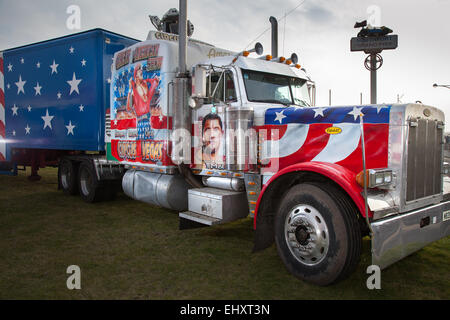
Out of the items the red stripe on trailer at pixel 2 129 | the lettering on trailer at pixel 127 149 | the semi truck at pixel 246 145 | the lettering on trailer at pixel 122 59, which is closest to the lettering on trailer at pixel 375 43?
the semi truck at pixel 246 145

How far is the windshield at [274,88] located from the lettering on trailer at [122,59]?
2786mm

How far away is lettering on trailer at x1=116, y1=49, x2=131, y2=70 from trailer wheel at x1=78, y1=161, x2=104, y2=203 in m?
2.35

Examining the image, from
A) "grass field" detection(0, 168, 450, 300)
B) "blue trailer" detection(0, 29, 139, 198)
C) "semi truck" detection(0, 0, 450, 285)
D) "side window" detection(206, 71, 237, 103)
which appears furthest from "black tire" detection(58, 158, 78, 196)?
"side window" detection(206, 71, 237, 103)

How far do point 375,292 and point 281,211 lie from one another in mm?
1227

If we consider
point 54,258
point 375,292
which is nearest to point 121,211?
point 54,258

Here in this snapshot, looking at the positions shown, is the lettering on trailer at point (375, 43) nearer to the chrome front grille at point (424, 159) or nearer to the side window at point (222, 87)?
the side window at point (222, 87)

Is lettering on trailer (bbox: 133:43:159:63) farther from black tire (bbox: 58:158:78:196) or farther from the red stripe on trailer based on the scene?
the red stripe on trailer

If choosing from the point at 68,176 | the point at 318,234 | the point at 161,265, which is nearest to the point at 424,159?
the point at 318,234

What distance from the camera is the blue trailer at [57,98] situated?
7.55m

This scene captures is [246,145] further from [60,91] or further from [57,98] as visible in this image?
[57,98]

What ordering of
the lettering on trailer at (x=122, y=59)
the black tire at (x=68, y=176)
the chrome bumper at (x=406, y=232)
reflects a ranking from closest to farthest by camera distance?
the chrome bumper at (x=406, y=232) → the lettering on trailer at (x=122, y=59) → the black tire at (x=68, y=176)

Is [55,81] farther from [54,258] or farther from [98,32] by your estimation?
[54,258]

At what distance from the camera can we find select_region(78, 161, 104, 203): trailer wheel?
7.78 m

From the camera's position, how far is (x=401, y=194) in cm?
362
